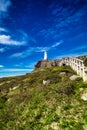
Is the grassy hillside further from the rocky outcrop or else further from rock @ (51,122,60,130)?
the rocky outcrop

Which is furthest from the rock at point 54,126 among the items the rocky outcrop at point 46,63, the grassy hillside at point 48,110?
the rocky outcrop at point 46,63

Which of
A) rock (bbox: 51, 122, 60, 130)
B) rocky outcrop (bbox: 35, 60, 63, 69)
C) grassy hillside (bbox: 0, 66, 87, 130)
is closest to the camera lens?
rock (bbox: 51, 122, 60, 130)

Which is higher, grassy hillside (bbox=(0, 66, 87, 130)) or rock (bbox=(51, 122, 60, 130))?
grassy hillside (bbox=(0, 66, 87, 130))

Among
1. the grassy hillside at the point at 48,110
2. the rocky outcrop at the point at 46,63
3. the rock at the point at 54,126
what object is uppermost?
the rocky outcrop at the point at 46,63

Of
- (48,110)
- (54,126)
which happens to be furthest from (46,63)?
(54,126)

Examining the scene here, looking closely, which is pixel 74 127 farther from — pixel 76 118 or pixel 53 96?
pixel 53 96

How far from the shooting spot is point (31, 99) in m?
16.6

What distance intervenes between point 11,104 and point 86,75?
24.9ft

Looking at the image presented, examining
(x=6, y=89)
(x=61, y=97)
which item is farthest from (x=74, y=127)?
(x=6, y=89)

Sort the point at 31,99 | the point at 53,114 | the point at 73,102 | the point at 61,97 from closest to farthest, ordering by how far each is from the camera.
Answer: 1. the point at 53,114
2. the point at 73,102
3. the point at 61,97
4. the point at 31,99

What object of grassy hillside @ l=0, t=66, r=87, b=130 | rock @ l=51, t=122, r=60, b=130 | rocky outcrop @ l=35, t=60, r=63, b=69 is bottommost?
rock @ l=51, t=122, r=60, b=130

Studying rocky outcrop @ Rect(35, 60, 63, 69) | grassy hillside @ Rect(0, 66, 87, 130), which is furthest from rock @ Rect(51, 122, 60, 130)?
rocky outcrop @ Rect(35, 60, 63, 69)

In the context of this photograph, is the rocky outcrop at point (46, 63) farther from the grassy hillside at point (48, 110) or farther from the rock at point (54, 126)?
the rock at point (54, 126)

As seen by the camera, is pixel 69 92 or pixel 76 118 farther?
pixel 69 92
